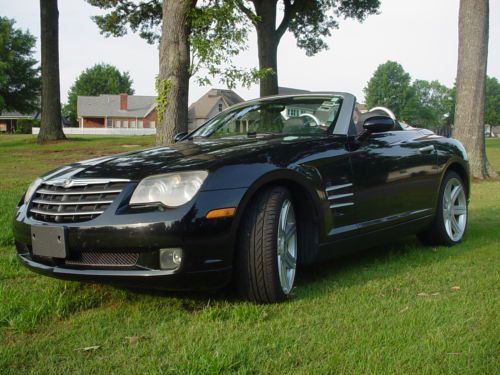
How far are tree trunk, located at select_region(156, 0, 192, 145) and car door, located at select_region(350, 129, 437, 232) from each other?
443cm

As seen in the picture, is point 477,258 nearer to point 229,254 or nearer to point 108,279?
point 229,254

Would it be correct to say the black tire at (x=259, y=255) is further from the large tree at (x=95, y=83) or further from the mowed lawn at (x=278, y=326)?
the large tree at (x=95, y=83)

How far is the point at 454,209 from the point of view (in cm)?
586

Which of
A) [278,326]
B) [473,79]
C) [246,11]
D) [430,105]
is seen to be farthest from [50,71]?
[430,105]

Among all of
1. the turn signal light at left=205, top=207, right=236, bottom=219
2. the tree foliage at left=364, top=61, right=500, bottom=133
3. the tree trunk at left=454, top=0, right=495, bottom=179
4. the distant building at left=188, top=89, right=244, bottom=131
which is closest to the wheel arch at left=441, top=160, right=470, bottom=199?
the turn signal light at left=205, top=207, right=236, bottom=219

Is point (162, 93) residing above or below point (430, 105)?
below

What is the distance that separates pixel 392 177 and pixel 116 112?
8640cm

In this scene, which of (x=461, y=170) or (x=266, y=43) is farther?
(x=266, y=43)

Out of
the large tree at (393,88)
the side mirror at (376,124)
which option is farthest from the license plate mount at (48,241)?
the large tree at (393,88)

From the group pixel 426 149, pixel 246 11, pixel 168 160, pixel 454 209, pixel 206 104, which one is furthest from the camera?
pixel 206 104

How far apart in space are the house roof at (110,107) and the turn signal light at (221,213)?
279ft

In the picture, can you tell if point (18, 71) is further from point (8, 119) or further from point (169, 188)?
point (169, 188)

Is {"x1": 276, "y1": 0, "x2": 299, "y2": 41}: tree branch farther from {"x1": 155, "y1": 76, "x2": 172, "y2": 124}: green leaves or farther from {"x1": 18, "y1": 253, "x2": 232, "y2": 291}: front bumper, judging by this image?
{"x1": 18, "y1": 253, "x2": 232, "y2": 291}: front bumper

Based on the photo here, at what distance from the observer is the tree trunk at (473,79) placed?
12.7 m
